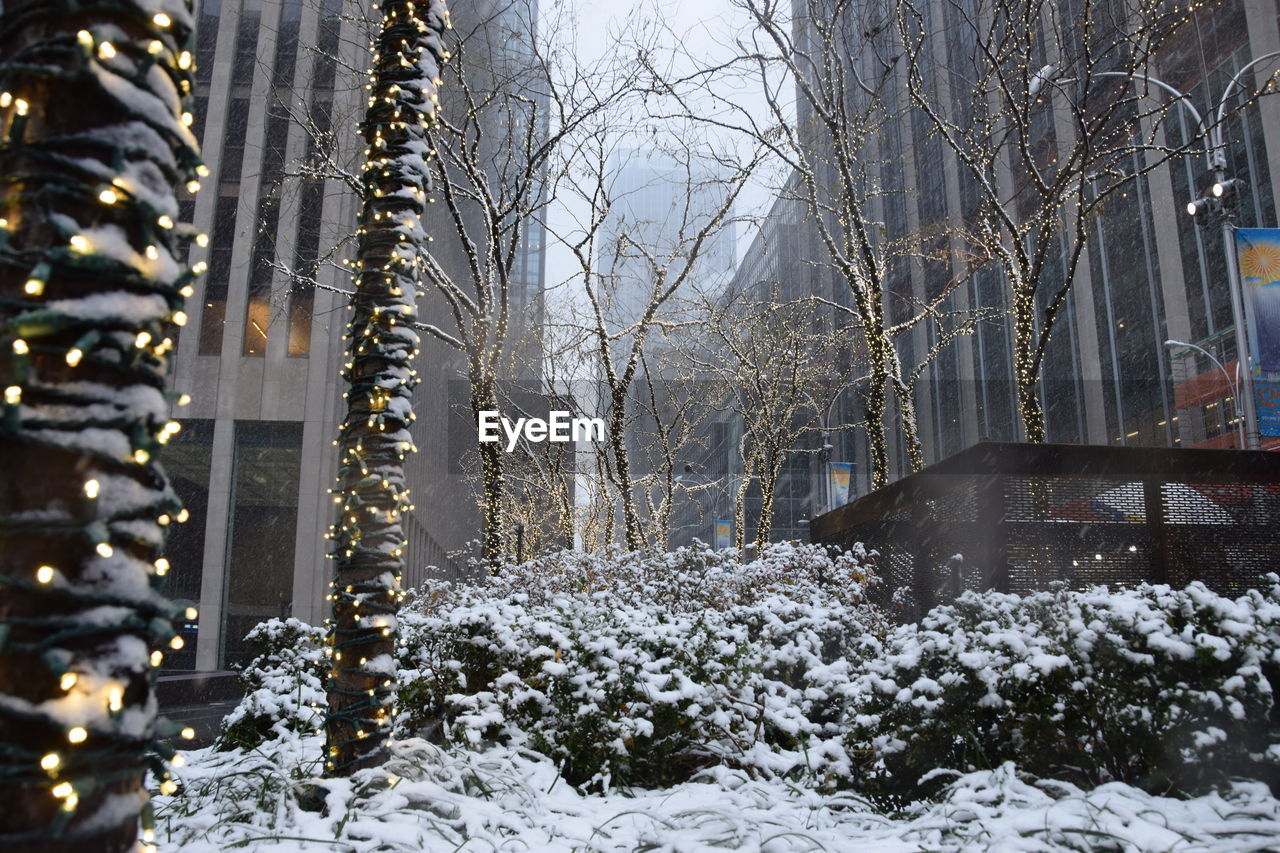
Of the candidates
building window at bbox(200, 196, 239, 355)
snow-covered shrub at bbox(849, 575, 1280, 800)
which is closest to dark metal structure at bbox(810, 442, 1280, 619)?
snow-covered shrub at bbox(849, 575, 1280, 800)

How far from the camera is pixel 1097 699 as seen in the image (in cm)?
385

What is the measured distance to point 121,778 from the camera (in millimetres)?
1752

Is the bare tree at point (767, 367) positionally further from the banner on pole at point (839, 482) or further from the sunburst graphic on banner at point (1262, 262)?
the sunburst graphic on banner at point (1262, 262)

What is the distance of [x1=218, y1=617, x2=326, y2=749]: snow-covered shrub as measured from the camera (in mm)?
5859

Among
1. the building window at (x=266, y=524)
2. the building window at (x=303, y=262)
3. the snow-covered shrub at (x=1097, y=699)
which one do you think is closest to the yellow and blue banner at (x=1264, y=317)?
the snow-covered shrub at (x=1097, y=699)

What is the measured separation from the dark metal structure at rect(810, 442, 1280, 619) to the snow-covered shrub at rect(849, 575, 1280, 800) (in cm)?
238

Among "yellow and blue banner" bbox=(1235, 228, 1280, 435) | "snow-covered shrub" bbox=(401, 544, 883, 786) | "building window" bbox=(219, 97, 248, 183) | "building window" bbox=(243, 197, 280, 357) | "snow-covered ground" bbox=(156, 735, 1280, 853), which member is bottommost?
"snow-covered ground" bbox=(156, 735, 1280, 853)

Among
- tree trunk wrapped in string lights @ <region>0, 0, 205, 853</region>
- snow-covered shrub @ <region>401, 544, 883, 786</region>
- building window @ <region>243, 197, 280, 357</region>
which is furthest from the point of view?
building window @ <region>243, 197, 280, 357</region>

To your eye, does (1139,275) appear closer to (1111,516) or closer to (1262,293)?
(1262,293)

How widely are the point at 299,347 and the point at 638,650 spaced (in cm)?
2188

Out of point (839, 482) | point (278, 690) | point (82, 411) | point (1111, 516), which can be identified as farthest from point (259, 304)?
point (82, 411)

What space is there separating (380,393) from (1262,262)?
45.5 feet

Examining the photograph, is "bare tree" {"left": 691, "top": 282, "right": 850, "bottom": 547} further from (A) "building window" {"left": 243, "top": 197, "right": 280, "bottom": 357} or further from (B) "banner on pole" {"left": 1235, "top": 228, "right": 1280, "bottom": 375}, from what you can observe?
(A) "building window" {"left": 243, "top": 197, "right": 280, "bottom": 357}

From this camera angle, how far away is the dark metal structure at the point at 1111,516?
6723 millimetres
